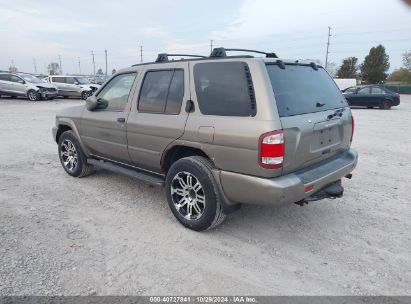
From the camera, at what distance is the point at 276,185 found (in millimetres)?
2996

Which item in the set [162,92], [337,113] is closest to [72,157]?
[162,92]

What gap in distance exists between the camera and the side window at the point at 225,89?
3170mm

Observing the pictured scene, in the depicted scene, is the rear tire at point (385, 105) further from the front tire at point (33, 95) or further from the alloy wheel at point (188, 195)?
the front tire at point (33, 95)

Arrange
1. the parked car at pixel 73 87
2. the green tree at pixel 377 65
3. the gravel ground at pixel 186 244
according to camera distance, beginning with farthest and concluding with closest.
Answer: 1. the green tree at pixel 377 65
2. the parked car at pixel 73 87
3. the gravel ground at pixel 186 244

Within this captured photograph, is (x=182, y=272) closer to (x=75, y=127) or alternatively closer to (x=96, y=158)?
(x=96, y=158)

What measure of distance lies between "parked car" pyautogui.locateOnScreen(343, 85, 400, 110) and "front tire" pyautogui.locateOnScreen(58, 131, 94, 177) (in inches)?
675

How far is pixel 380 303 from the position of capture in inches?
101

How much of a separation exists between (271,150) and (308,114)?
0.69 meters

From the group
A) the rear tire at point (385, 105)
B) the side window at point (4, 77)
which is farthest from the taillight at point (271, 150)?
the side window at point (4, 77)

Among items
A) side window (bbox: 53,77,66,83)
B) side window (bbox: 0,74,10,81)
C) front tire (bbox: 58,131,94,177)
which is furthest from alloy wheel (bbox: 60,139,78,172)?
side window (bbox: 53,77,66,83)

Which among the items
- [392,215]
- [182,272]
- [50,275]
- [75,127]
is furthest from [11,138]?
[392,215]

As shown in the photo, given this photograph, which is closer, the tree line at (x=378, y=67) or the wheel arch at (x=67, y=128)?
the wheel arch at (x=67, y=128)

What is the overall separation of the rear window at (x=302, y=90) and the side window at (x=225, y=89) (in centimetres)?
25

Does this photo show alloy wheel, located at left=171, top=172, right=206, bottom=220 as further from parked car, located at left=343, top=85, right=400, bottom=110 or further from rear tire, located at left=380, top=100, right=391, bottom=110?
rear tire, located at left=380, top=100, right=391, bottom=110
